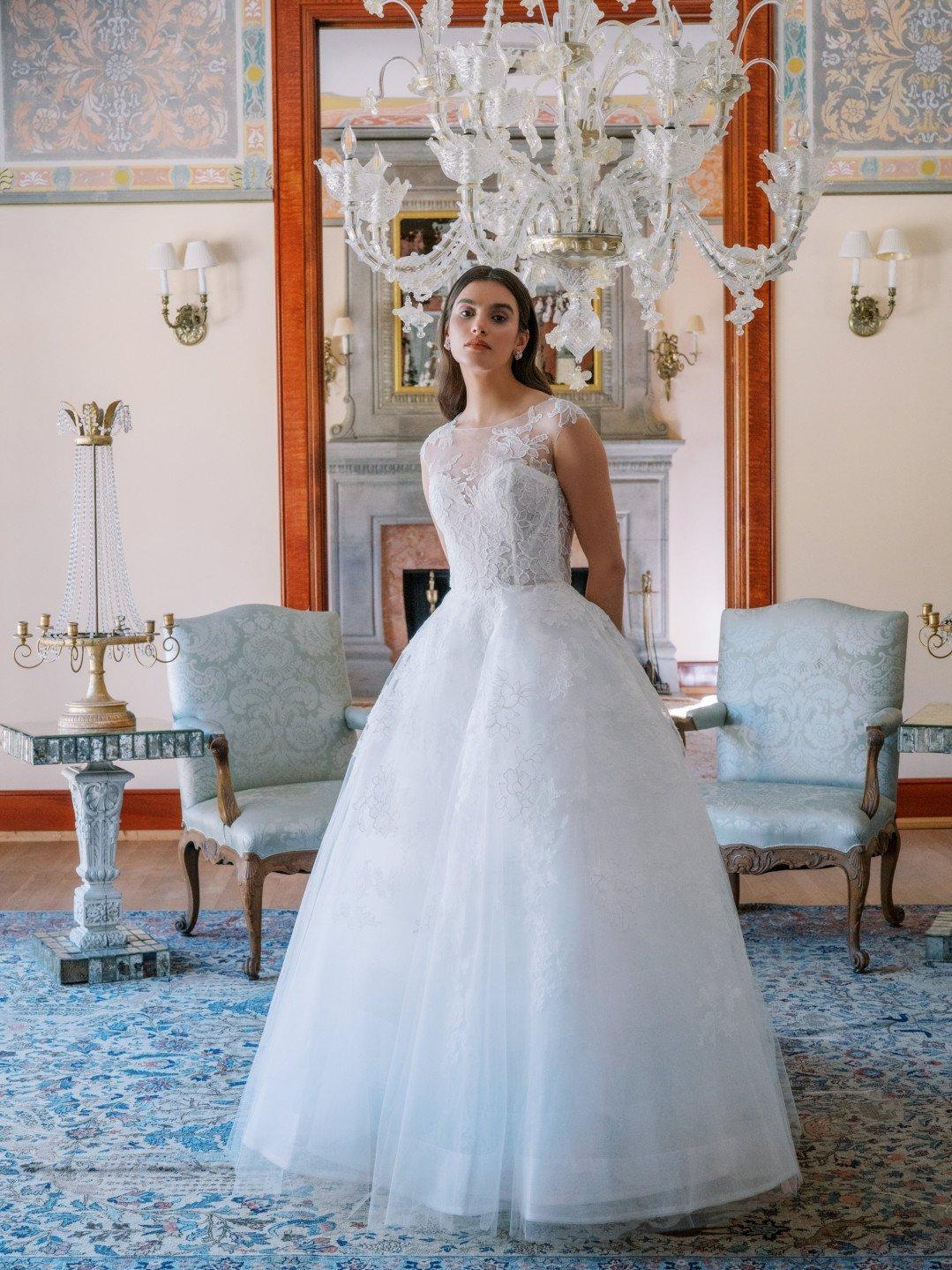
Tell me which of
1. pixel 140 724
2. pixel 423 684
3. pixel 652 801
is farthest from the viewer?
pixel 140 724

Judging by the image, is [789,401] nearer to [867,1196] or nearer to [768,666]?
[768,666]

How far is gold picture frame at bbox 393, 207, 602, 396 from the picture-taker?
942 centimetres

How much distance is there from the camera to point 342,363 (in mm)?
9656

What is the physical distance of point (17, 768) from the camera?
5754mm

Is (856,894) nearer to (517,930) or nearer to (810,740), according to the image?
(810,740)

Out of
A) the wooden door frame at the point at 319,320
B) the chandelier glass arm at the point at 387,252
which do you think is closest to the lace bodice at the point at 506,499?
the chandelier glass arm at the point at 387,252

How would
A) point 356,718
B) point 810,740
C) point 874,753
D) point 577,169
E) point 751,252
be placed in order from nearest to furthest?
point 577,169 → point 751,252 → point 874,753 → point 810,740 → point 356,718

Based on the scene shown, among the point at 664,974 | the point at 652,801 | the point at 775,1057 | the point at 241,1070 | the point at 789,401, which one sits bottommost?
the point at 241,1070

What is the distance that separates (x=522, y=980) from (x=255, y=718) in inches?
87.4

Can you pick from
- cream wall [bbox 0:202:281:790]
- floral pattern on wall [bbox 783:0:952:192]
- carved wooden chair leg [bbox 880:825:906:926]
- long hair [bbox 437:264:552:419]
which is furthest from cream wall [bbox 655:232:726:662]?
long hair [bbox 437:264:552:419]

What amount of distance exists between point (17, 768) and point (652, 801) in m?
3.98

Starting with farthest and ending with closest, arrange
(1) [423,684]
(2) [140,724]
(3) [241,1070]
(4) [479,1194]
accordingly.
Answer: (2) [140,724] → (3) [241,1070] → (1) [423,684] → (4) [479,1194]

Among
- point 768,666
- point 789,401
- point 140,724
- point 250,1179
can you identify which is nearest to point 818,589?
point 789,401

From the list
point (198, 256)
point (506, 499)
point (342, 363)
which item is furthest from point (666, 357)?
point (506, 499)
